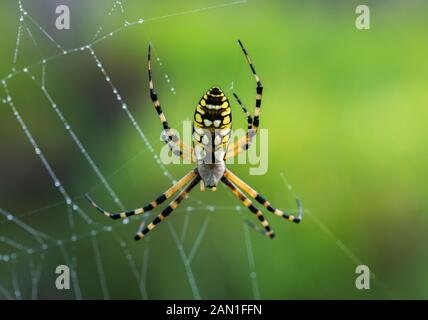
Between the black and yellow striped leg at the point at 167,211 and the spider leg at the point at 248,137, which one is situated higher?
the spider leg at the point at 248,137

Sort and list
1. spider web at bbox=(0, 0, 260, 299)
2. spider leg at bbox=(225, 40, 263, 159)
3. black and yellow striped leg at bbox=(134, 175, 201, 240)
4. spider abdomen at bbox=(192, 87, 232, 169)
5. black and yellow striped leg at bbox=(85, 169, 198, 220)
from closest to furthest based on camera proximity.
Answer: spider abdomen at bbox=(192, 87, 232, 169) → spider leg at bbox=(225, 40, 263, 159) → black and yellow striped leg at bbox=(85, 169, 198, 220) → black and yellow striped leg at bbox=(134, 175, 201, 240) → spider web at bbox=(0, 0, 260, 299)

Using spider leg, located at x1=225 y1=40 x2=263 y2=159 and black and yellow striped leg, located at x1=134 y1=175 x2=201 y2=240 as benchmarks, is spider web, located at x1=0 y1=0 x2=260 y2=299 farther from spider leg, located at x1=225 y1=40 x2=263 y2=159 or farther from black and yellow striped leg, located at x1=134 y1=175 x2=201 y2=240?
spider leg, located at x1=225 y1=40 x2=263 y2=159

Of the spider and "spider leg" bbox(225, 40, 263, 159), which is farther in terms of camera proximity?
"spider leg" bbox(225, 40, 263, 159)

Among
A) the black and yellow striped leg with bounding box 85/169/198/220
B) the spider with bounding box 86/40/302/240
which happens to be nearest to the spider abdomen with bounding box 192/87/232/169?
the spider with bounding box 86/40/302/240

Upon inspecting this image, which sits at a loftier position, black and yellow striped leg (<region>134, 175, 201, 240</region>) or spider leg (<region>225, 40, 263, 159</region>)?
spider leg (<region>225, 40, 263, 159</region>)

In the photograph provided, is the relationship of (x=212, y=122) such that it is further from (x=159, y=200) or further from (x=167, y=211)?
(x=167, y=211)

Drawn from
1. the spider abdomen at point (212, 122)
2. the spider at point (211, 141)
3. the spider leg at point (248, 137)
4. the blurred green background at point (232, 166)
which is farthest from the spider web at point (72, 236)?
the spider abdomen at point (212, 122)

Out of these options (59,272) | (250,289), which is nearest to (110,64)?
(59,272)

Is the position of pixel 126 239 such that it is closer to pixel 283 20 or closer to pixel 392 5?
pixel 283 20

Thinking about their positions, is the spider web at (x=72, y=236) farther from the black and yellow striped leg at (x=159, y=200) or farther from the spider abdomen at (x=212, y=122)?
the spider abdomen at (x=212, y=122)
